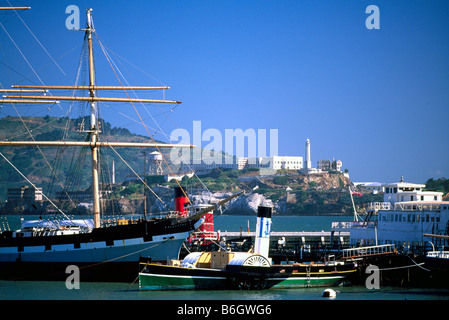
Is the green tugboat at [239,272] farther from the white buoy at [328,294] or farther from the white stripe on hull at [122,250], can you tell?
the white stripe on hull at [122,250]

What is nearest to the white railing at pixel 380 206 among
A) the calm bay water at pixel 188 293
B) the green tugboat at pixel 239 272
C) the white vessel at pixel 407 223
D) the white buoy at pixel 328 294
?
the white vessel at pixel 407 223

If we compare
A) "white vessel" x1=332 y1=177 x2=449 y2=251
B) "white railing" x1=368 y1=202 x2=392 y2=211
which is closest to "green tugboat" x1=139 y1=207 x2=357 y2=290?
"white vessel" x1=332 y1=177 x2=449 y2=251

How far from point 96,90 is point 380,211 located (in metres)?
27.8

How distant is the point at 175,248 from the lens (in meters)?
50.9

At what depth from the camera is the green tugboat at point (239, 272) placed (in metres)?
41.8

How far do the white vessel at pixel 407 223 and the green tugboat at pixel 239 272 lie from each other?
11.6 metres

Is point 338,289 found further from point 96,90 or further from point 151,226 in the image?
point 96,90

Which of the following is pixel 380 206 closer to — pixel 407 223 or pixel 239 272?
pixel 407 223

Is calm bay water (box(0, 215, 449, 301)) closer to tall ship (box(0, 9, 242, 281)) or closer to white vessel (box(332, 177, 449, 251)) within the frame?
tall ship (box(0, 9, 242, 281))

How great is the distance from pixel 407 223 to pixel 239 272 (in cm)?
2292

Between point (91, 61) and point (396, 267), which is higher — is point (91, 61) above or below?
above

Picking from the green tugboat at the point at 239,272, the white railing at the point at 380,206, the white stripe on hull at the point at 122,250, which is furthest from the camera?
the white railing at the point at 380,206
